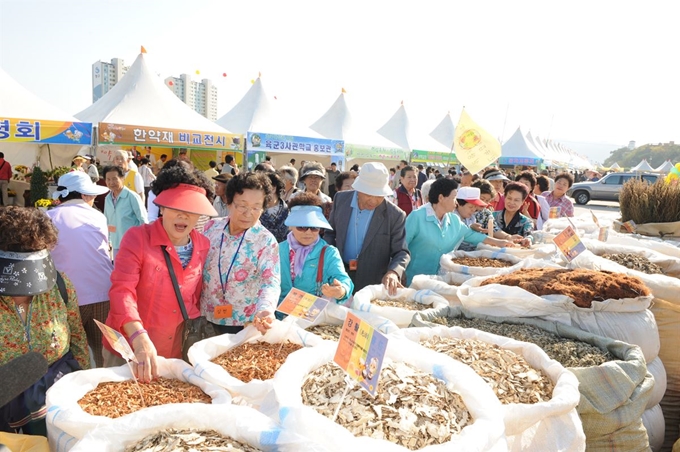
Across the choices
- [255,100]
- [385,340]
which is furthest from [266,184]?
[255,100]

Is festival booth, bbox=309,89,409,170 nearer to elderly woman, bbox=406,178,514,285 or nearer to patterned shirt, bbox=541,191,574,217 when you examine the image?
patterned shirt, bbox=541,191,574,217

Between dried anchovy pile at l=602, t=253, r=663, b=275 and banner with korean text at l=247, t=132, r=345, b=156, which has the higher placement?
banner with korean text at l=247, t=132, r=345, b=156

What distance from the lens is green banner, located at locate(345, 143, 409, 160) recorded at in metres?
15.2

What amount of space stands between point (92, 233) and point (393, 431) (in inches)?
76.6

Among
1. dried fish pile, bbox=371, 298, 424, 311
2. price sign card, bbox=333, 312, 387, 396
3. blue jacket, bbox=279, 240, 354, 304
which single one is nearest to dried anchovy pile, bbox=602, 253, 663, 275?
dried fish pile, bbox=371, 298, 424, 311

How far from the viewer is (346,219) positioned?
2.85 m

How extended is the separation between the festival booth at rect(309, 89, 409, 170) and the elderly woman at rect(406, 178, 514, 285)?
40.0 ft

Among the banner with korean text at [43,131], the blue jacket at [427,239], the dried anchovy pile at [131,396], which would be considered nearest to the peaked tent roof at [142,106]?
the banner with korean text at [43,131]

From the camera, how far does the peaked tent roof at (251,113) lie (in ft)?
42.2

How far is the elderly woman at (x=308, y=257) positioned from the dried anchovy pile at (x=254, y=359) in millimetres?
576

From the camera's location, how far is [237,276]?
6.22 ft

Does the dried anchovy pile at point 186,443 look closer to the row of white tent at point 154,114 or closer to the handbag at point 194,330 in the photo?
the handbag at point 194,330

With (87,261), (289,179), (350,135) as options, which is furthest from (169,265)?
(350,135)

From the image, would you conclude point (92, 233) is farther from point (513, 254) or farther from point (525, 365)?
point (513, 254)
